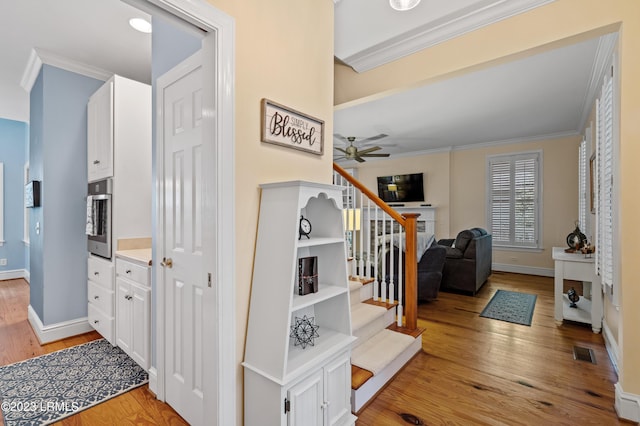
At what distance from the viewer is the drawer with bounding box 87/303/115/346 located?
260 centimetres

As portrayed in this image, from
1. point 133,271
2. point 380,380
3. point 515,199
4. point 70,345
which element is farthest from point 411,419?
point 515,199

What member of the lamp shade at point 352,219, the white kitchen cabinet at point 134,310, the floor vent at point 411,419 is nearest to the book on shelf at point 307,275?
the floor vent at point 411,419

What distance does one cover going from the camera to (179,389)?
182 cm

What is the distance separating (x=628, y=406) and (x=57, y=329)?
4505mm

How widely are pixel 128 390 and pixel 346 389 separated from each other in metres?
1.52

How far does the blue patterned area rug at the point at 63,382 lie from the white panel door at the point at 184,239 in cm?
55

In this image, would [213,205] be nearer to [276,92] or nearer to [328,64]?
[276,92]

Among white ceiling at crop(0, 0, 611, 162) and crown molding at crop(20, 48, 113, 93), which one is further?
crown molding at crop(20, 48, 113, 93)

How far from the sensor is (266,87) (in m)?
1.50

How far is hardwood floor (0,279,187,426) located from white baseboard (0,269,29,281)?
0.77 m

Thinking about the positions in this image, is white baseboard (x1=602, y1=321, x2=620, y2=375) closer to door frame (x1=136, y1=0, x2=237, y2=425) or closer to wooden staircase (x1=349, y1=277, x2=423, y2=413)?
wooden staircase (x1=349, y1=277, x2=423, y2=413)

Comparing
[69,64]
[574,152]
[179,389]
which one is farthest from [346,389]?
[574,152]

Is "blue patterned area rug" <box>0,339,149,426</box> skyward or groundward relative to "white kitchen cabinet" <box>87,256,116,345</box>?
groundward

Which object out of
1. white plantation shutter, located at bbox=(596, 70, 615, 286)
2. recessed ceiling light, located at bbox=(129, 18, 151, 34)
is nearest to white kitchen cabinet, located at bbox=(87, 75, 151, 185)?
recessed ceiling light, located at bbox=(129, 18, 151, 34)
